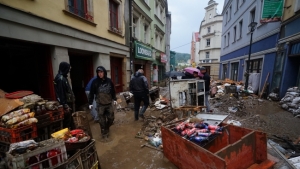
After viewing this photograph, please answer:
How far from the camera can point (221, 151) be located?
6.15 feet

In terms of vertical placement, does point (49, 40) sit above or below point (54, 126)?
above

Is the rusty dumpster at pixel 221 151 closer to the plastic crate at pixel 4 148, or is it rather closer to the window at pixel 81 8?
the plastic crate at pixel 4 148

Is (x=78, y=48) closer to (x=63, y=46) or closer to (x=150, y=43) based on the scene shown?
(x=63, y=46)

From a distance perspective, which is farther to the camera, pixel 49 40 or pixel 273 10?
pixel 273 10

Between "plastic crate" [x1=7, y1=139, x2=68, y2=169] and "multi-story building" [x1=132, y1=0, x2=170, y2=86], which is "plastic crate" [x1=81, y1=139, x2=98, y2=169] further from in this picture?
"multi-story building" [x1=132, y1=0, x2=170, y2=86]

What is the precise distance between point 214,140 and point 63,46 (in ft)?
16.0

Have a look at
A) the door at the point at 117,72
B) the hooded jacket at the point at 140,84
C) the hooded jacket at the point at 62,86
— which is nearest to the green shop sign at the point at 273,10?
the hooded jacket at the point at 140,84

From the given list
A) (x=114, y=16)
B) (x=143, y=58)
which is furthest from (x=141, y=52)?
(x=114, y=16)

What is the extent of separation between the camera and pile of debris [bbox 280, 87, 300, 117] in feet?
16.2

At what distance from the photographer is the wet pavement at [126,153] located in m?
2.71

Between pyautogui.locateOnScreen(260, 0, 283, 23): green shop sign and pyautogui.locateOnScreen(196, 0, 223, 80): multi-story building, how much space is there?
2213cm

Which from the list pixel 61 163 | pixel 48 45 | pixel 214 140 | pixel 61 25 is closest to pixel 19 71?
pixel 48 45

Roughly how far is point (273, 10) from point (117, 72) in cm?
836

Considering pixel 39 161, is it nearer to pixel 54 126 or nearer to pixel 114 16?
pixel 54 126
